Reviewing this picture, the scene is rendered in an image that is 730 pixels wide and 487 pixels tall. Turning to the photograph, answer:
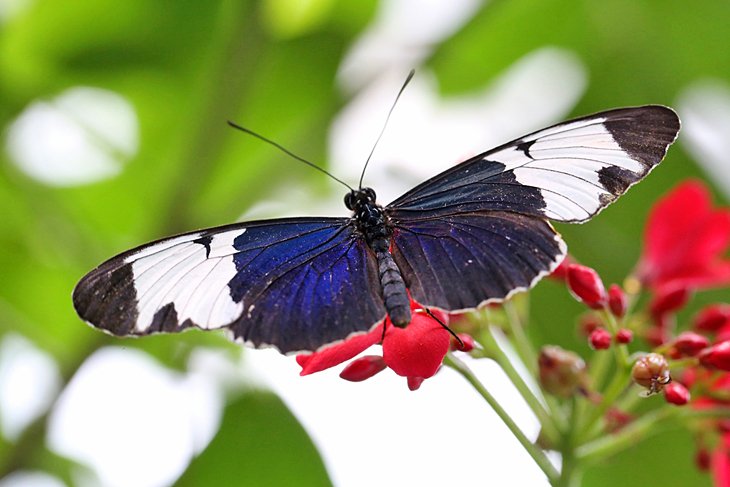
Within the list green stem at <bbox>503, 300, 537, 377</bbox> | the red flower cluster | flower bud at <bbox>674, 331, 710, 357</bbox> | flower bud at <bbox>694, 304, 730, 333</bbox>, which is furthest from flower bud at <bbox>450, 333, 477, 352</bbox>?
flower bud at <bbox>694, 304, 730, 333</bbox>

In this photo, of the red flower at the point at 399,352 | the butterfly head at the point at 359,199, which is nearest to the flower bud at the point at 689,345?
the red flower at the point at 399,352

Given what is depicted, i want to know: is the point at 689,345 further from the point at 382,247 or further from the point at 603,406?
the point at 382,247

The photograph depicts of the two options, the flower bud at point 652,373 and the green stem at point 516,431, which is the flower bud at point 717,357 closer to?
the flower bud at point 652,373

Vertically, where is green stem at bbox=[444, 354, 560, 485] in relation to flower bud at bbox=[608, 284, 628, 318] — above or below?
below

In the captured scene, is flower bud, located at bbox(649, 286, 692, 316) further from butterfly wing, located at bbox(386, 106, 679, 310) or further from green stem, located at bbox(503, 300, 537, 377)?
butterfly wing, located at bbox(386, 106, 679, 310)

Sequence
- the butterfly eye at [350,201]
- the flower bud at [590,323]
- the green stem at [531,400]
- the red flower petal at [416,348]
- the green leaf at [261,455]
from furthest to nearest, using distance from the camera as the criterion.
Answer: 1. the green leaf at [261,455]
2. the flower bud at [590,323]
3. the butterfly eye at [350,201]
4. the green stem at [531,400]
5. the red flower petal at [416,348]
